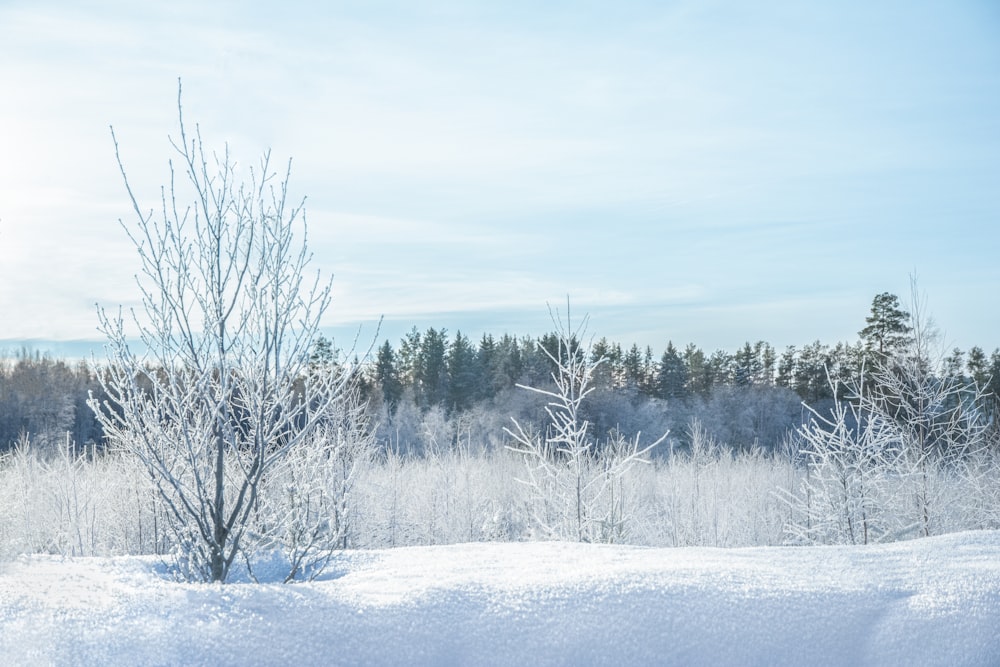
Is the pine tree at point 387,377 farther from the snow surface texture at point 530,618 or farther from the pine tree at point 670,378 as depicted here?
the snow surface texture at point 530,618

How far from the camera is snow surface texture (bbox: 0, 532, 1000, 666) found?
2961mm

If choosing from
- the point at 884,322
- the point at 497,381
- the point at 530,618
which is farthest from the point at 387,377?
the point at 530,618

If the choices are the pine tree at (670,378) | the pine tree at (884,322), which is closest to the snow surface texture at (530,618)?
the pine tree at (884,322)

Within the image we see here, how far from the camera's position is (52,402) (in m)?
38.8

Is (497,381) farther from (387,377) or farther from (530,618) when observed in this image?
(530,618)

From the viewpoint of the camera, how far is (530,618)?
124 inches

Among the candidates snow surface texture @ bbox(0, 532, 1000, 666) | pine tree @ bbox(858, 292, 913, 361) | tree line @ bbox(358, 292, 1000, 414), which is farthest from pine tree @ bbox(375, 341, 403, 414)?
snow surface texture @ bbox(0, 532, 1000, 666)

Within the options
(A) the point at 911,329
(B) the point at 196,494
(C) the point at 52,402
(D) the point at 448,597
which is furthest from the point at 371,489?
(C) the point at 52,402

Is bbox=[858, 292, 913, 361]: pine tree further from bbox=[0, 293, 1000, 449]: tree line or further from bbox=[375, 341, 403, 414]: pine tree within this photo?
bbox=[375, 341, 403, 414]: pine tree

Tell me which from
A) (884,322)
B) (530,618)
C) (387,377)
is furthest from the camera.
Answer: (387,377)

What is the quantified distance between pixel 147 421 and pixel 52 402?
3849 centimetres

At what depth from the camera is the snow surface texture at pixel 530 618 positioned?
2.96 m

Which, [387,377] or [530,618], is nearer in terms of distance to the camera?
[530,618]

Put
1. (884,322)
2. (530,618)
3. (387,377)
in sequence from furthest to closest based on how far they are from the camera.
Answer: (387,377) < (884,322) < (530,618)
